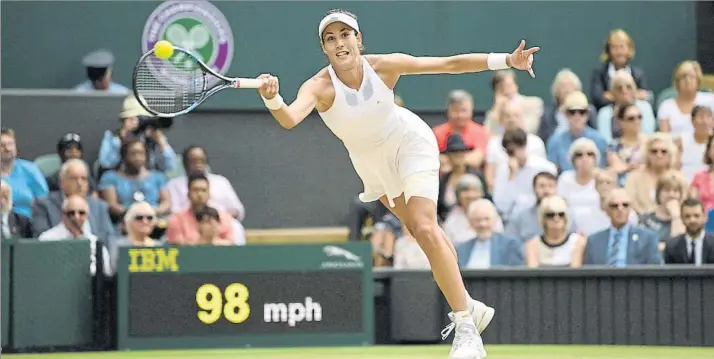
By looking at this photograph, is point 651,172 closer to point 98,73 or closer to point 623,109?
point 623,109

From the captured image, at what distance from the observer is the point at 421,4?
609 inches

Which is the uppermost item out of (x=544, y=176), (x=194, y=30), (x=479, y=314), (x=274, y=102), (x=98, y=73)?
(x=194, y=30)

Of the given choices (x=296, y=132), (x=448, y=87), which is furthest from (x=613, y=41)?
(x=296, y=132)

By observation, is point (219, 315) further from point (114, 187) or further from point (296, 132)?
point (296, 132)

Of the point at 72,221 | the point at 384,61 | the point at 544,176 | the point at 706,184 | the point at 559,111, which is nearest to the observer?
the point at 384,61

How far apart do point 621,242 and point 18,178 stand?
4909 millimetres

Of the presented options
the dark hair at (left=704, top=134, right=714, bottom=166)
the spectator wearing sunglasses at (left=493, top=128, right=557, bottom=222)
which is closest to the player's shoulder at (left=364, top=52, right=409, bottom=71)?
the spectator wearing sunglasses at (left=493, top=128, right=557, bottom=222)

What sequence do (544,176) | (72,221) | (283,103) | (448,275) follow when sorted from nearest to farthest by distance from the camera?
(283,103) → (448,275) → (72,221) → (544,176)

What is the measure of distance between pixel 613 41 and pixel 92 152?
5016 mm

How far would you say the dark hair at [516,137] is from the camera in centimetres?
1216

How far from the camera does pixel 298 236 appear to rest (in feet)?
45.6

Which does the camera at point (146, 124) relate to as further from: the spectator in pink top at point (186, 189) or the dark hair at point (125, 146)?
the spectator in pink top at point (186, 189)

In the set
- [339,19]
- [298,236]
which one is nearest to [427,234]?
[339,19]

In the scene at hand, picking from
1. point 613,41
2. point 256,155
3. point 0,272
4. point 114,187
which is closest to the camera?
point 0,272
